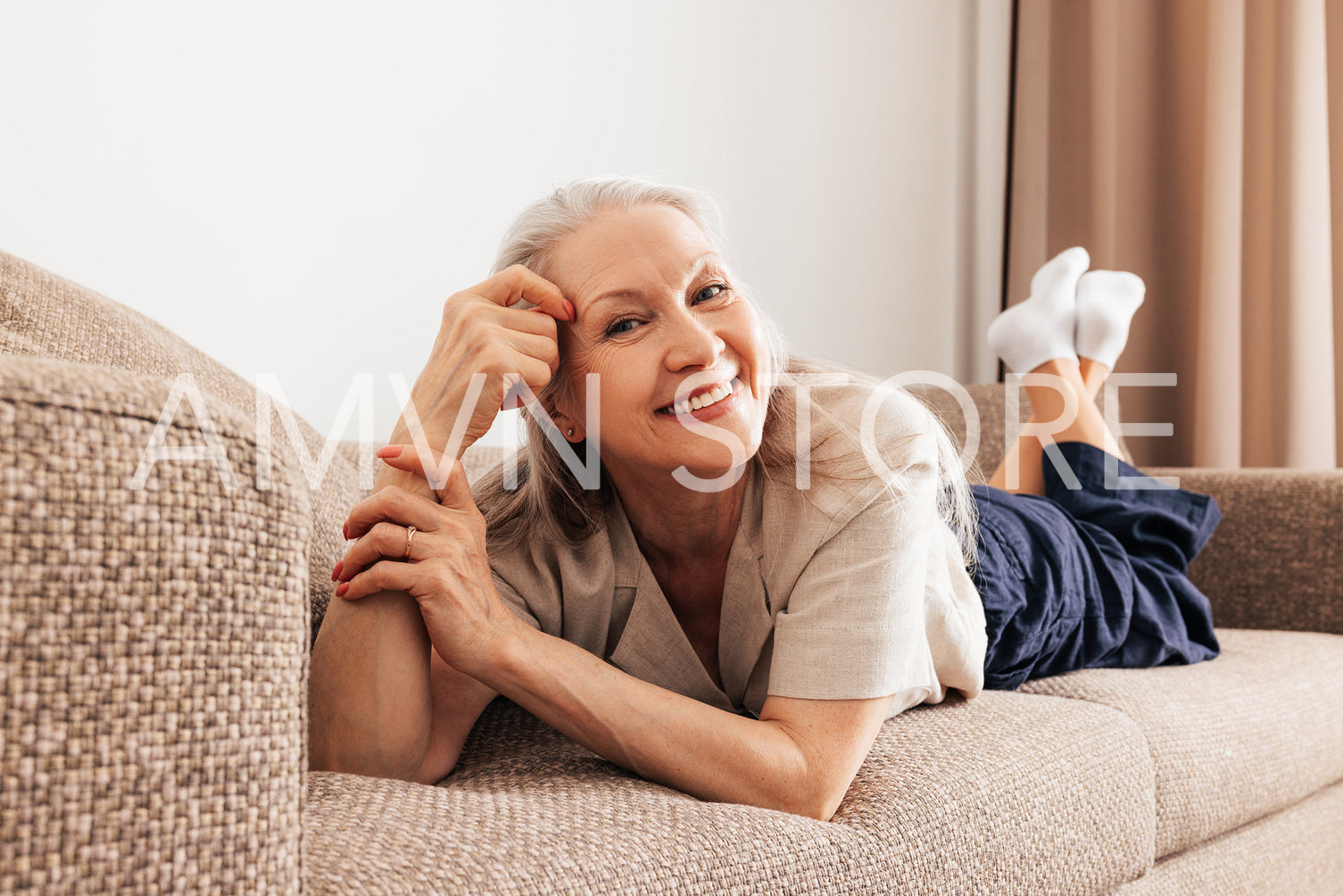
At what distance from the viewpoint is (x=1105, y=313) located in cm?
189

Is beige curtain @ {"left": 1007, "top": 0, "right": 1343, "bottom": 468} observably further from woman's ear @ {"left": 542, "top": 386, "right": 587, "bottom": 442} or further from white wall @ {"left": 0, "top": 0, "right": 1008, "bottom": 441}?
woman's ear @ {"left": 542, "top": 386, "right": 587, "bottom": 442}

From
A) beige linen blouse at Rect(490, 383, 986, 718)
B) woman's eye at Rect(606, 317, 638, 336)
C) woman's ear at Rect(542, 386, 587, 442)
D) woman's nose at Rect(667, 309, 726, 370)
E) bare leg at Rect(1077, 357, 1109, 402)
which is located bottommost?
beige linen blouse at Rect(490, 383, 986, 718)

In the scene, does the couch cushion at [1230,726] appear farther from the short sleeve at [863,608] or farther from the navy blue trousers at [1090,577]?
the short sleeve at [863,608]

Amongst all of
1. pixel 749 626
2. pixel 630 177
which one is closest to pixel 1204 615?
pixel 749 626

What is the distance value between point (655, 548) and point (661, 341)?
0.27 meters

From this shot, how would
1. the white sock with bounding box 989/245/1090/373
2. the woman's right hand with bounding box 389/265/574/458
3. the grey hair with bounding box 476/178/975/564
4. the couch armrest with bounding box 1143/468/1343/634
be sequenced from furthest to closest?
1. the white sock with bounding box 989/245/1090/373
2. the couch armrest with bounding box 1143/468/1343/634
3. the grey hair with bounding box 476/178/975/564
4. the woman's right hand with bounding box 389/265/574/458


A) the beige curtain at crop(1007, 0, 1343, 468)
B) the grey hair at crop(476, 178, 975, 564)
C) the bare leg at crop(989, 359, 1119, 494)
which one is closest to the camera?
the grey hair at crop(476, 178, 975, 564)

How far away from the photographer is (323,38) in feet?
5.11

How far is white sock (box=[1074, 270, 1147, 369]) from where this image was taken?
190 cm

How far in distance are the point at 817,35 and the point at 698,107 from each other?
50cm

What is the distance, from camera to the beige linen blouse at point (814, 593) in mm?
842

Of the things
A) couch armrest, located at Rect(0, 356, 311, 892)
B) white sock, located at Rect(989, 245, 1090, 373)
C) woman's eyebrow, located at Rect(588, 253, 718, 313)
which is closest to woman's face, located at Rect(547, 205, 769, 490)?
woman's eyebrow, located at Rect(588, 253, 718, 313)

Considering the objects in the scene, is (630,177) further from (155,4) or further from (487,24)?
(487,24)

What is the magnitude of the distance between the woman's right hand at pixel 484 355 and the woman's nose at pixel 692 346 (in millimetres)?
108
